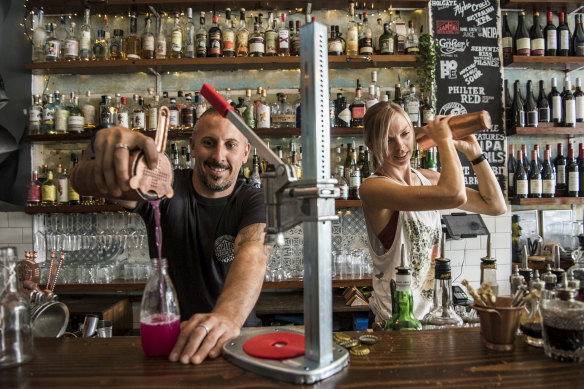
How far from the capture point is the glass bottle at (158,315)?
969 millimetres

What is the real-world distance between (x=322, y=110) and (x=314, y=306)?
0.39 m

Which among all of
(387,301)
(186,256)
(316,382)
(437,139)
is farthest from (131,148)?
(437,139)

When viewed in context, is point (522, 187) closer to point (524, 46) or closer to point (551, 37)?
point (524, 46)

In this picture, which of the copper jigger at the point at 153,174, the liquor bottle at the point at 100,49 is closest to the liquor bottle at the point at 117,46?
the liquor bottle at the point at 100,49

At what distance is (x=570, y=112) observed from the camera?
329 cm

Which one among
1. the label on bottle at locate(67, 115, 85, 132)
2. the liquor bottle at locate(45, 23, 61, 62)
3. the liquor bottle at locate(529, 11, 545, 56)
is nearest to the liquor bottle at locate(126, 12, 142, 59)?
the liquor bottle at locate(45, 23, 61, 62)

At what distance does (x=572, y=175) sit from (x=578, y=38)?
1.08 m

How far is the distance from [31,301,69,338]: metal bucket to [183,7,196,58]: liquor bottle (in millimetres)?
2257

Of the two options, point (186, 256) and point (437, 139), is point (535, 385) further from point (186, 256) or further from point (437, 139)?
point (186, 256)

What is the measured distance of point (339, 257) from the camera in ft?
10.3

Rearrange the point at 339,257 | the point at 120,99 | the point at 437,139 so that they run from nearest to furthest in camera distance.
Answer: the point at 437,139, the point at 339,257, the point at 120,99

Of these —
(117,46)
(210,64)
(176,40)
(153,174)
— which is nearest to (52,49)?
(117,46)

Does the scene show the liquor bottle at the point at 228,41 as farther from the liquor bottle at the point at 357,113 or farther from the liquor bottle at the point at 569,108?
the liquor bottle at the point at 569,108

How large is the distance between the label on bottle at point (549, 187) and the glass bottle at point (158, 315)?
122 inches
